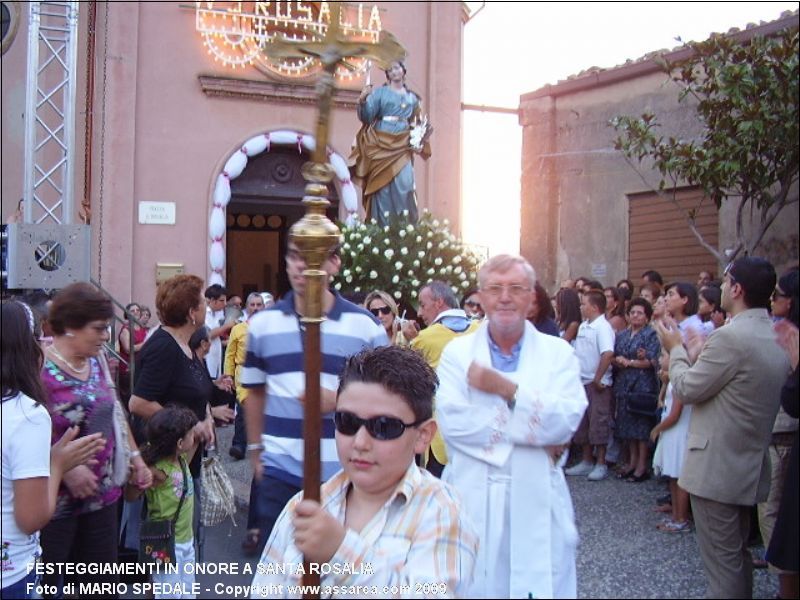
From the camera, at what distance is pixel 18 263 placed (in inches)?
304

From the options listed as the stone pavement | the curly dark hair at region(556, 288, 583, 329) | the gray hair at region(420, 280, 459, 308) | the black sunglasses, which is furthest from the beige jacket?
the curly dark hair at region(556, 288, 583, 329)

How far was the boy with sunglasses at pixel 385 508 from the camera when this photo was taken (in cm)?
217

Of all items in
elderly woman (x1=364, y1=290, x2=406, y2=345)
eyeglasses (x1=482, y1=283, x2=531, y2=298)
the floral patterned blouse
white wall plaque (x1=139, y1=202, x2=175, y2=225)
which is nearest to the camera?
eyeglasses (x1=482, y1=283, x2=531, y2=298)

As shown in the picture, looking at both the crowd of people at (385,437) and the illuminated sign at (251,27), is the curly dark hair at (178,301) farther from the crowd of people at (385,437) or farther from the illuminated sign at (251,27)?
the illuminated sign at (251,27)

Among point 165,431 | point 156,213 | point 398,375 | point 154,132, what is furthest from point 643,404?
point 154,132

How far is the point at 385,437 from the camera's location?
2312 mm

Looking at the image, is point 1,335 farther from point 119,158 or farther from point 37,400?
point 119,158

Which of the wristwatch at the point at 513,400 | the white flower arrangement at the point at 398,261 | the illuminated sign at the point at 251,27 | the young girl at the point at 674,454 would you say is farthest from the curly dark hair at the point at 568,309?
the illuminated sign at the point at 251,27

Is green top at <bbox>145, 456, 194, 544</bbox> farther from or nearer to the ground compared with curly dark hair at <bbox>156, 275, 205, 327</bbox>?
nearer to the ground

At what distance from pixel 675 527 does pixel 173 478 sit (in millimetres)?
3594

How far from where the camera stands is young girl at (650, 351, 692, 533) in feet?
20.0

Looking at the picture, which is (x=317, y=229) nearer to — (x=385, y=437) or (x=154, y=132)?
(x=385, y=437)

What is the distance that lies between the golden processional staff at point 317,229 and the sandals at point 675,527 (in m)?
4.64

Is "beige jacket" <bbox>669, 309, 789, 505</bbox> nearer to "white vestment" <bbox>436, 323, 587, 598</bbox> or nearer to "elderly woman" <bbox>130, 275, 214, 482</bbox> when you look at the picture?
"white vestment" <bbox>436, 323, 587, 598</bbox>
